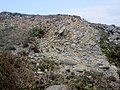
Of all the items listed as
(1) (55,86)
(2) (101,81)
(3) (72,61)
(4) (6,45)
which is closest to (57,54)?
(3) (72,61)

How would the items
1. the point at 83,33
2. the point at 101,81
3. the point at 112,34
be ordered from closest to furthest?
the point at 101,81
the point at 83,33
the point at 112,34

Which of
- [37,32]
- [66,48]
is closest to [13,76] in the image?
[66,48]

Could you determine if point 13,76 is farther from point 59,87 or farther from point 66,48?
point 66,48

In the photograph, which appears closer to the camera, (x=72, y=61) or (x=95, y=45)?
(x=72, y=61)

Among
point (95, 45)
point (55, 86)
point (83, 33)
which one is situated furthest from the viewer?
point (83, 33)

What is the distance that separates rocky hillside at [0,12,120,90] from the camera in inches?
480

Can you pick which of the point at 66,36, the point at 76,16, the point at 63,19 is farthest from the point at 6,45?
the point at 76,16

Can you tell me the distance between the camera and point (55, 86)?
10.5m

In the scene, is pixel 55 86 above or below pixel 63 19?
below

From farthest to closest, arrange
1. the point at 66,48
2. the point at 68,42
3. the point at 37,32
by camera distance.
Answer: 1. the point at 37,32
2. the point at 68,42
3. the point at 66,48

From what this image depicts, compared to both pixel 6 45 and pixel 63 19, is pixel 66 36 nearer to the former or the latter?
pixel 63 19

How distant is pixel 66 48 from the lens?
16.2 m

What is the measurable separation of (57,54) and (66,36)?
259cm

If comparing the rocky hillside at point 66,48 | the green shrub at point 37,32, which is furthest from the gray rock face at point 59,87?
the green shrub at point 37,32
